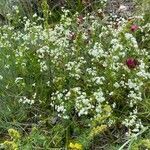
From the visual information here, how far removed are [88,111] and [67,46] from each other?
684 mm

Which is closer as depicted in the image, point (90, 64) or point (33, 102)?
point (33, 102)

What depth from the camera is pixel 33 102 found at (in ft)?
11.6

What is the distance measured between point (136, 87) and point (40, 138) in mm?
761

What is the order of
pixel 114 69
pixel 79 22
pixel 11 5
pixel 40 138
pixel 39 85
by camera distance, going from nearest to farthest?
1. pixel 40 138
2. pixel 114 69
3. pixel 39 85
4. pixel 79 22
5. pixel 11 5

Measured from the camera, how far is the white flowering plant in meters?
3.38

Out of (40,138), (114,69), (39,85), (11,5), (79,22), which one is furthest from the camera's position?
(11,5)

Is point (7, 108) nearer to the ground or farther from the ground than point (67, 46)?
nearer to the ground

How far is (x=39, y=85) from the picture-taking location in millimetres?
3713

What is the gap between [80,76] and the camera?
3670 millimetres

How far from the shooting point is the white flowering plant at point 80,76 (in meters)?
3.38

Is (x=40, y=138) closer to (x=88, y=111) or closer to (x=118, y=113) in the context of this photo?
(x=88, y=111)

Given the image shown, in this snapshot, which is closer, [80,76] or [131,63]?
[131,63]

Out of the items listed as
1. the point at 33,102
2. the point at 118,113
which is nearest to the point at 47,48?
the point at 33,102

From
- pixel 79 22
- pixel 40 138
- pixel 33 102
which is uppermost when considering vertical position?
pixel 79 22
